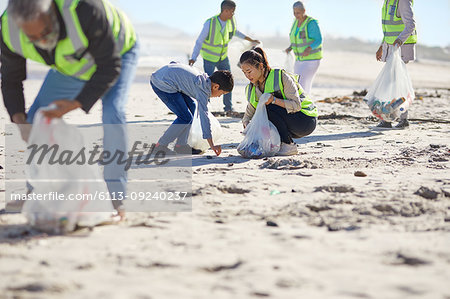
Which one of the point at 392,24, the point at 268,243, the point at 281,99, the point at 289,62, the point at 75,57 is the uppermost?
the point at 392,24

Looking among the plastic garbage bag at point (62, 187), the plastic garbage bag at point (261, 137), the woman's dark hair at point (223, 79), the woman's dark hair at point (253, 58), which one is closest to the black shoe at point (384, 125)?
the plastic garbage bag at point (261, 137)

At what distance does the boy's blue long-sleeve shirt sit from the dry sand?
57cm

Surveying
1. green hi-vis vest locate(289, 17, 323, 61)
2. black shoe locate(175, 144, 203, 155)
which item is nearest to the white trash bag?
black shoe locate(175, 144, 203, 155)

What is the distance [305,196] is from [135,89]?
10111 mm

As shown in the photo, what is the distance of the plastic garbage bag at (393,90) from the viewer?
276 inches

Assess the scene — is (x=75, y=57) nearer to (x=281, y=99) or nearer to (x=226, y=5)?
(x=281, y=99)

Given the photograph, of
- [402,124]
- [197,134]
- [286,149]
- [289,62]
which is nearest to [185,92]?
[197,134]

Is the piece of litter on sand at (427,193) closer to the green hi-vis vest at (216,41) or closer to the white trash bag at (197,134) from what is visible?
the white trash bag at (197,134)

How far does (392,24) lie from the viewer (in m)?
7.14

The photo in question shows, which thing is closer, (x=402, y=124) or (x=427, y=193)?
(x=427, y=193)

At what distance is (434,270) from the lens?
244 cm

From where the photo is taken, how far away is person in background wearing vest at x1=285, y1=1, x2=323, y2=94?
Answer: 770cm

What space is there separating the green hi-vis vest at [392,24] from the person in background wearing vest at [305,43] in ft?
3.12

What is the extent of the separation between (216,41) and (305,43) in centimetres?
133
